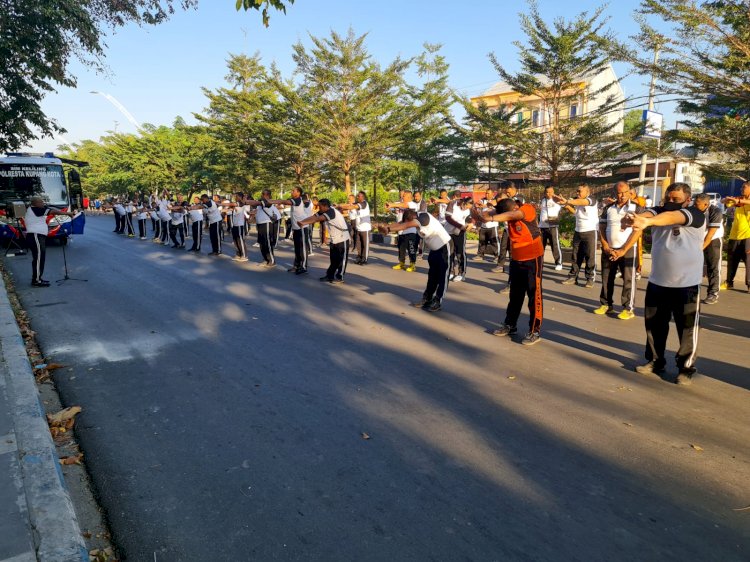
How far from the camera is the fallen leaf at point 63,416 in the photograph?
4055 mm

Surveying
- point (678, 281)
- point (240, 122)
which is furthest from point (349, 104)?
point (678, 281)

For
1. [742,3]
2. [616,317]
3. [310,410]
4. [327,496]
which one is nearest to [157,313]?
[310,410]

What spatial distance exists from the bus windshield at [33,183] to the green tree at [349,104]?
10951 millimetres

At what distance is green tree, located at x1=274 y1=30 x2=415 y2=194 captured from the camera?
24281mm

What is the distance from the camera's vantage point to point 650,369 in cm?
534

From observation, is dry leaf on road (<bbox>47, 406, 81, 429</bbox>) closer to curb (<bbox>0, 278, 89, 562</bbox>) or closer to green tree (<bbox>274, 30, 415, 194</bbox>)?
curb (<bbox>0, 278, 89, 562</bbox>)

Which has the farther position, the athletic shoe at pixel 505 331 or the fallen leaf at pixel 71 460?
the athletic shoe at pixel 505 331

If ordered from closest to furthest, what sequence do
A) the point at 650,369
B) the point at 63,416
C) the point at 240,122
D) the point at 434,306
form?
1. the point at 63,416
2. the point at 650,369
3. the point at 434,306
4. the point at 240,122

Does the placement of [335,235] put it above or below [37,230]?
below

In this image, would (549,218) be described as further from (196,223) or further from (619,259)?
(196,223)

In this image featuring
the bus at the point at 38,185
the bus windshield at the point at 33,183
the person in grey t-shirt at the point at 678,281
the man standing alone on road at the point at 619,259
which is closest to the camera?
the person in grey t-shirt at the point at 678,281

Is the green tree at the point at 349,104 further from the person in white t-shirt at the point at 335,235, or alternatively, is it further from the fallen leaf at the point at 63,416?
the fallen leaf at the point at 63,416

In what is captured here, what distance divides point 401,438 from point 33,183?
1827cm

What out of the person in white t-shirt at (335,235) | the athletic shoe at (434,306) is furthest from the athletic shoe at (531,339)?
the person in white t-shirt at (335,235)
